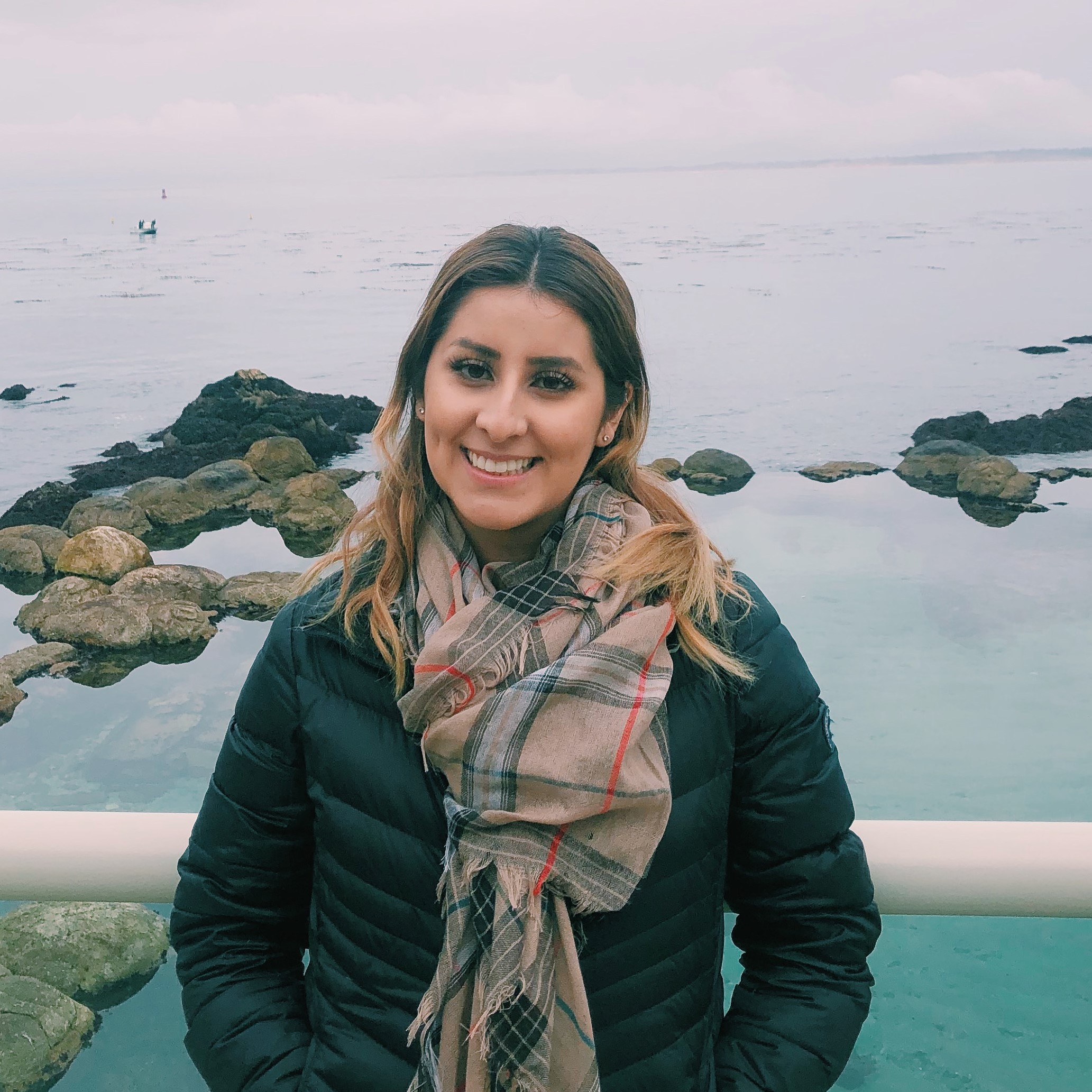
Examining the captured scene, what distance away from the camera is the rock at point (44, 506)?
776 inches

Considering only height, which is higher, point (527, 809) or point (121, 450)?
point (527, 809)

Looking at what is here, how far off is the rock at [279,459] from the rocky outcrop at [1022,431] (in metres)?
15.2

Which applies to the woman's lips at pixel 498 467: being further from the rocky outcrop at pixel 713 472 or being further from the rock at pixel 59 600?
the rocky outcrop at pixel 713 472

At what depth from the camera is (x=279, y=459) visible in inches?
711

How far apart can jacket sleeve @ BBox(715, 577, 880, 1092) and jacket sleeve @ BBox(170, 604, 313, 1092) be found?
0.41 m

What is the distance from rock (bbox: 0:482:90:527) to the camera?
64.7 feet

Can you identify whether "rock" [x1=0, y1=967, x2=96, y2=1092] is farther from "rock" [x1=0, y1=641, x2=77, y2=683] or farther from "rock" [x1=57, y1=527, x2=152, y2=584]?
"rock" [x1=57, y1=527, x2=152, y2=584]

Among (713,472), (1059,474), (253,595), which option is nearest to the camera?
(253,595)

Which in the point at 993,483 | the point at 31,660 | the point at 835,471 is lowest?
the point at 835,471

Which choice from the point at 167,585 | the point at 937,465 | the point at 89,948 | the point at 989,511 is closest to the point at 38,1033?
the point at 89,948

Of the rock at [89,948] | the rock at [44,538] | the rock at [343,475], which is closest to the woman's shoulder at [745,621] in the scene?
the rock at [89,948]

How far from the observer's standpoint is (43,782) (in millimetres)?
22500

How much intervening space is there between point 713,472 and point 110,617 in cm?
1339

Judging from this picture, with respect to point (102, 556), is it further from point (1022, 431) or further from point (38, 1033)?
point (1022, 431)
